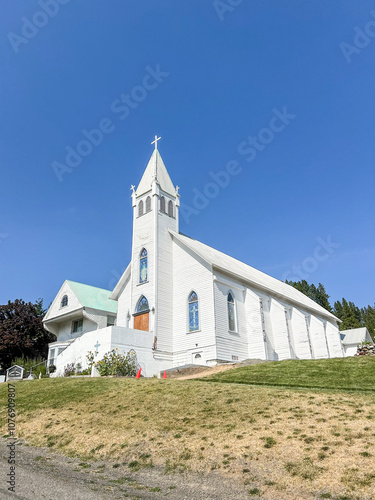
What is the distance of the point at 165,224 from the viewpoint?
28953mm

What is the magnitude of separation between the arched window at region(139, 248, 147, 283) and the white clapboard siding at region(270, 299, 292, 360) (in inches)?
392

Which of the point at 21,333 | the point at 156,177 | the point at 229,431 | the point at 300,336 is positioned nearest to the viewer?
the point at 229,431

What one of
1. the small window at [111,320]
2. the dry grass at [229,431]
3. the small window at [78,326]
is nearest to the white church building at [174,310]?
the small window at [111,320]

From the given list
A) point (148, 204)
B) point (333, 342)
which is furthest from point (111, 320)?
point (333, 342)

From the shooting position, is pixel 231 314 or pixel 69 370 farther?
pixel 231 314

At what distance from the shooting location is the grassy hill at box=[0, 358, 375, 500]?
23.8 ft

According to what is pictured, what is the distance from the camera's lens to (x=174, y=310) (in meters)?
26.7

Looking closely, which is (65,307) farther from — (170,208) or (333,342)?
(333,342)

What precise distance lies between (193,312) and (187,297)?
1.18 meters

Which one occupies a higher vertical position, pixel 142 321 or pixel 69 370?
pixel 142 321

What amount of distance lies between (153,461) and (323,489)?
3.78 meters

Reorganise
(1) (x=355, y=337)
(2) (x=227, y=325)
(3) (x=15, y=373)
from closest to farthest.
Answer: (2) (x=227, y=325)
(3) (x=15, y=373)
(1) (x=355, y=337)

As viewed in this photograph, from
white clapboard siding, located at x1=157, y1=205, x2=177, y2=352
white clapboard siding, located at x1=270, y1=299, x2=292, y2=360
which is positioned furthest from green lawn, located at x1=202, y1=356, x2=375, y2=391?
white clapboard siding, located at x1=270, y1=299, x2=292, y2=360

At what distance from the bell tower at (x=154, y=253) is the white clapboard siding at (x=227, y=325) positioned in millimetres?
3538
